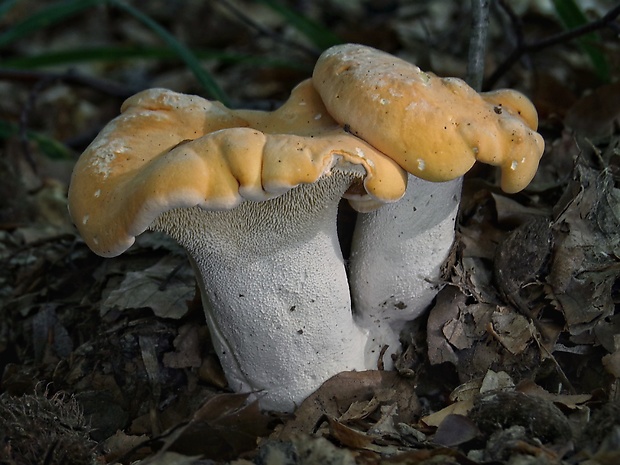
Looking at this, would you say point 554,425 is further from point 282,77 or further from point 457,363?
point 282,77

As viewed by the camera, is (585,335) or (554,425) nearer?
(554,425)

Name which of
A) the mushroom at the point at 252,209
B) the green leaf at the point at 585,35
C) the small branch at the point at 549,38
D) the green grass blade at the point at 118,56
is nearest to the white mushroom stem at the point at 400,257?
the mushroom at the point at 252,209

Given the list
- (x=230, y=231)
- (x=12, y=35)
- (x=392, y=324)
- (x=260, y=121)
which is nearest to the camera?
(x=230, y=231)

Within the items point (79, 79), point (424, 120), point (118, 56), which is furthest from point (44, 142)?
point (424, 120)

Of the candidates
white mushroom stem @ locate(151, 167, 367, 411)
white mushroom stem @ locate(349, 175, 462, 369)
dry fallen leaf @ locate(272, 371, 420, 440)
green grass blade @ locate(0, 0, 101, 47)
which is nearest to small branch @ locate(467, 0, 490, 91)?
white mushroom stem @ locate(349, 175, 462, 369)

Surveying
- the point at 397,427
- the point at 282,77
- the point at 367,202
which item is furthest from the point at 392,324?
the point at 282,77

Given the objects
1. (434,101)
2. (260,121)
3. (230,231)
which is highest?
(434,101)

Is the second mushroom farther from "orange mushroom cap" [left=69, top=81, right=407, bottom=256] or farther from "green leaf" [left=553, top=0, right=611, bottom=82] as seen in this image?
"green leaf" [left=553, top=0, right=611, bottom=82]

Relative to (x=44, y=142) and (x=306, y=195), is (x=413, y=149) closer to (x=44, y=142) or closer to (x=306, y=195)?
(x=306, y=195)

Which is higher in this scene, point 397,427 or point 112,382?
point 397,427
